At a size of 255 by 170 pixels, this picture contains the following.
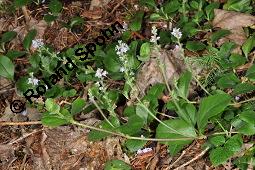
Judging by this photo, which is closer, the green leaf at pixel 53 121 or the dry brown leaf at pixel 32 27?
the green leaf at pixel 53 121

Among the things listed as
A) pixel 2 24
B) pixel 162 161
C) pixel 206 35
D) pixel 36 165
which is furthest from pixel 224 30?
pixel 2 24

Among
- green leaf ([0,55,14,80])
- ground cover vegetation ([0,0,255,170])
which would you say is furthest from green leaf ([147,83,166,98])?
green leaf ([0,55,14,80])

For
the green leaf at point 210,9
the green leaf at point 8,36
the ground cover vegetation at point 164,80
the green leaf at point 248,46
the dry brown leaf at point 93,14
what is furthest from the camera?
the dry brown leaf at point 93,14

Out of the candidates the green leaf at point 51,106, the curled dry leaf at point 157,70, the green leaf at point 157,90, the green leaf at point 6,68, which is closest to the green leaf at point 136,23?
the curled dry leaf at point 157,70

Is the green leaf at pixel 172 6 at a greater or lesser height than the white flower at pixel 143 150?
greater

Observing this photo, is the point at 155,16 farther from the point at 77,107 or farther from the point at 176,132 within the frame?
the point at 176,132

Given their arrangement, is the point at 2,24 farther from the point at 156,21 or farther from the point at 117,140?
the point at 117,140

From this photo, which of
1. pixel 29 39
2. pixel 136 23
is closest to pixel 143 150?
pixel 136 23

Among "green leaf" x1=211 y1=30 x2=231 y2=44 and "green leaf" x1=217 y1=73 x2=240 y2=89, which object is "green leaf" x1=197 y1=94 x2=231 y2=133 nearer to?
"green leaf" x1=217 y1=73 x2=240 y2=89

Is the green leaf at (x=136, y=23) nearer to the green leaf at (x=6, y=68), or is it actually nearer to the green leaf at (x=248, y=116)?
the green leaf at (x=6, y=68)
